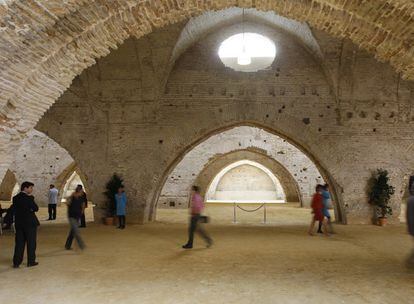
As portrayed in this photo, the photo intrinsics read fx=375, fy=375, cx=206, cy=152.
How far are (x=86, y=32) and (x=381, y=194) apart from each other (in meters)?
10.1

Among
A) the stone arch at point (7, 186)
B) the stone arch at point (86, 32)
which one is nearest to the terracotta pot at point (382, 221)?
the stone arch at point (86, 32)

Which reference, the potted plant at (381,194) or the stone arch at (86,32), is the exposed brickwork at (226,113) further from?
the stone arch at (86,32)

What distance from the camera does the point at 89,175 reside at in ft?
40.4

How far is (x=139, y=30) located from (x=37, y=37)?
139 cm

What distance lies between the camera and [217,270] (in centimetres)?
602

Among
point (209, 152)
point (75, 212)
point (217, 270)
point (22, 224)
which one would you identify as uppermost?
point (209, 152)

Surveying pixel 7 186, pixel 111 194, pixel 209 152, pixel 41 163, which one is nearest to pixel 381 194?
pixel 209 152

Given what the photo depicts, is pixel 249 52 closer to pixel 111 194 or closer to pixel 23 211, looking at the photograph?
pixel 111 194

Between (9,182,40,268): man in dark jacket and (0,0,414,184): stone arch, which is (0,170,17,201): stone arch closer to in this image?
(9,182,40,268): man in dark jacket

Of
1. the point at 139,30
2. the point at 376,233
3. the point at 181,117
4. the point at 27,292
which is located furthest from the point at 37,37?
the point at 376,233

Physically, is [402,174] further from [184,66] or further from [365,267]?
[184,66]

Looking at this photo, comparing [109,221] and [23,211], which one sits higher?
[23,211]

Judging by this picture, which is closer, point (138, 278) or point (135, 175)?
point (138, 278)

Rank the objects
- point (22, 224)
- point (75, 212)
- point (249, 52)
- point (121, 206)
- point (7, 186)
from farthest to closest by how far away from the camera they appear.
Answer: point (7, 186), point (249, 52), point (121, 206), point (75, 212), point (22, 224)
